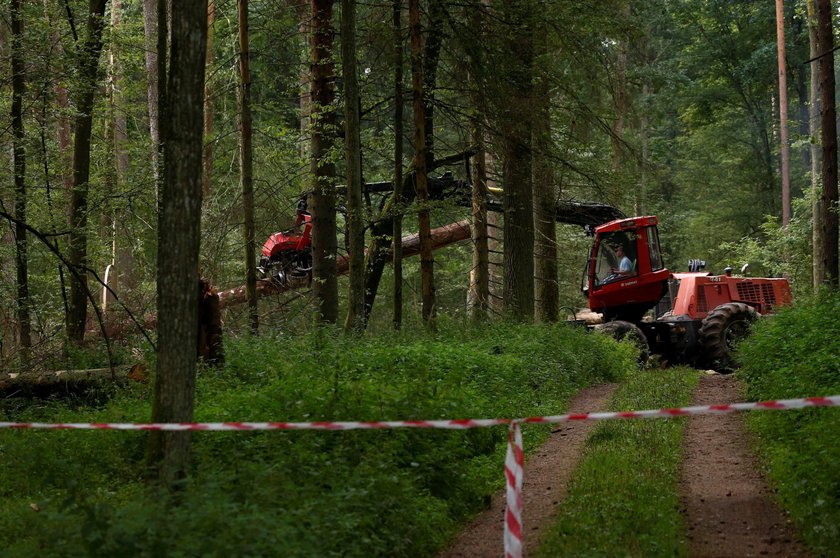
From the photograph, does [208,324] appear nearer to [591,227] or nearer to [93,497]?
[93,497]

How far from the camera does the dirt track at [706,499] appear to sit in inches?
288

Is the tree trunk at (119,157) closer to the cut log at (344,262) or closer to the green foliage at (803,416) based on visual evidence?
the cut log at (344,262)

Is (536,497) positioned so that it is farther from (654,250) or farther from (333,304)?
(654,250)

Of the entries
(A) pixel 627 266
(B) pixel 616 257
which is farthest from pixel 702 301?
(B) pixel 616 257

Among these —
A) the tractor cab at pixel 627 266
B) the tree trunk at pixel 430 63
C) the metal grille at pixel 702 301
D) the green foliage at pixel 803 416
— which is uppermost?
the tree trunk at pixel 430 63

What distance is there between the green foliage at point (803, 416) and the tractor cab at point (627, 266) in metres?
4.73

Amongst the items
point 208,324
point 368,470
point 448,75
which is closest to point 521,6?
point 448,75

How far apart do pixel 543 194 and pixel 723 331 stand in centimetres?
518

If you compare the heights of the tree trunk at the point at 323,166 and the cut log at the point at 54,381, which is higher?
the tree trunk at the point at 323,166

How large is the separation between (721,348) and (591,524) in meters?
14.9

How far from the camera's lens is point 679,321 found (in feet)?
Answer: 73.0

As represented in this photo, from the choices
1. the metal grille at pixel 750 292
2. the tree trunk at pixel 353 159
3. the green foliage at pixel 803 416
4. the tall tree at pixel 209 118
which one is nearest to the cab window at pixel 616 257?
the metal grille at pixel 750 292

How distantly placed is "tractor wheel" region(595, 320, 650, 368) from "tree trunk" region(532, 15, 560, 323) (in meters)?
1.41

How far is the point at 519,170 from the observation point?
1938cm
